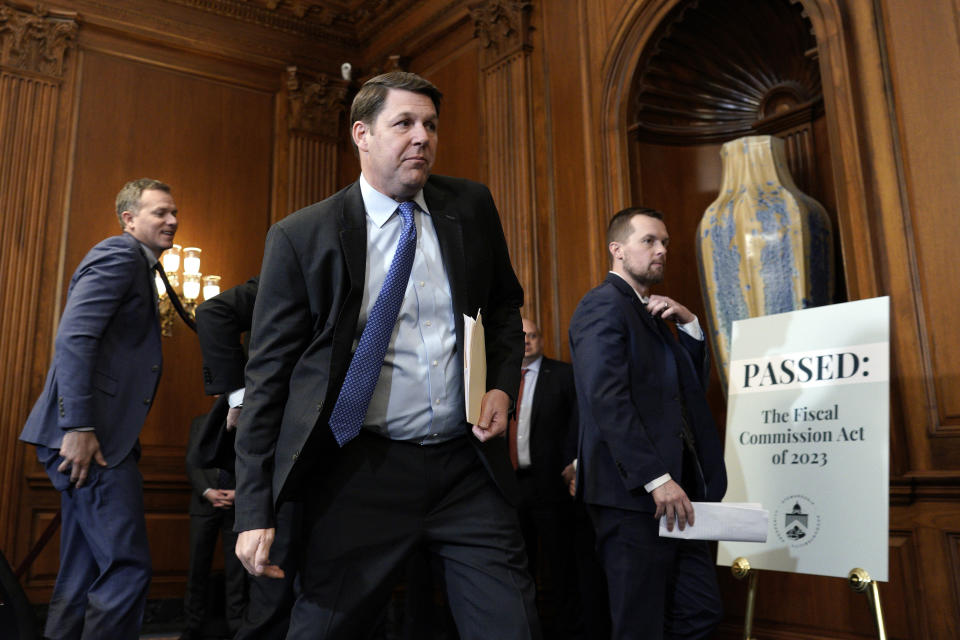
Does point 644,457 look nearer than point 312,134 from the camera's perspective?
Yes

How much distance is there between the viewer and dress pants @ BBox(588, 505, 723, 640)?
97.1 inches

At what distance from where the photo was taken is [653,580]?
2498 mm

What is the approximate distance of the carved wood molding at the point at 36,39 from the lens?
567 cm

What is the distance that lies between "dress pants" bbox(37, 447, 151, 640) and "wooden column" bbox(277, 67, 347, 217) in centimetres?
411

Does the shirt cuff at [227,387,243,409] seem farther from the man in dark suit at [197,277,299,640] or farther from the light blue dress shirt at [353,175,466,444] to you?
the light blue dress shirt at [353,175,466,444]

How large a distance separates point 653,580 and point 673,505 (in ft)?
0.85

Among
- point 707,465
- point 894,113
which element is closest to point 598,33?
point 894,113

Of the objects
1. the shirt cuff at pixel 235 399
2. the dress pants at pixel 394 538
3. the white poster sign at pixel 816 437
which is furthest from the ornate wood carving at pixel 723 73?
the dress pants at pixel 394 538

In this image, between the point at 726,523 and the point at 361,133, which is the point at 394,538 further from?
the point at 726,523

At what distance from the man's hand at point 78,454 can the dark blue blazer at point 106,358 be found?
1.5 inches

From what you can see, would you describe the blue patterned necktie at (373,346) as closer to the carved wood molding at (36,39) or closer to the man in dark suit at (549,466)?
the man in dark suit at (549,466)

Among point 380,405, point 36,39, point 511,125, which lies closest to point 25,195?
point 36,39

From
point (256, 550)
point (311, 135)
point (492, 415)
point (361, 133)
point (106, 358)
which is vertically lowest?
point (256, 550)

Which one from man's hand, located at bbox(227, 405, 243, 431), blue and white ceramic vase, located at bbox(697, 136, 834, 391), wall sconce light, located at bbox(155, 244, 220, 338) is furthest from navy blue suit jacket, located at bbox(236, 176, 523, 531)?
wall sconce light, located at bbox(155, 244, 220, 338)
